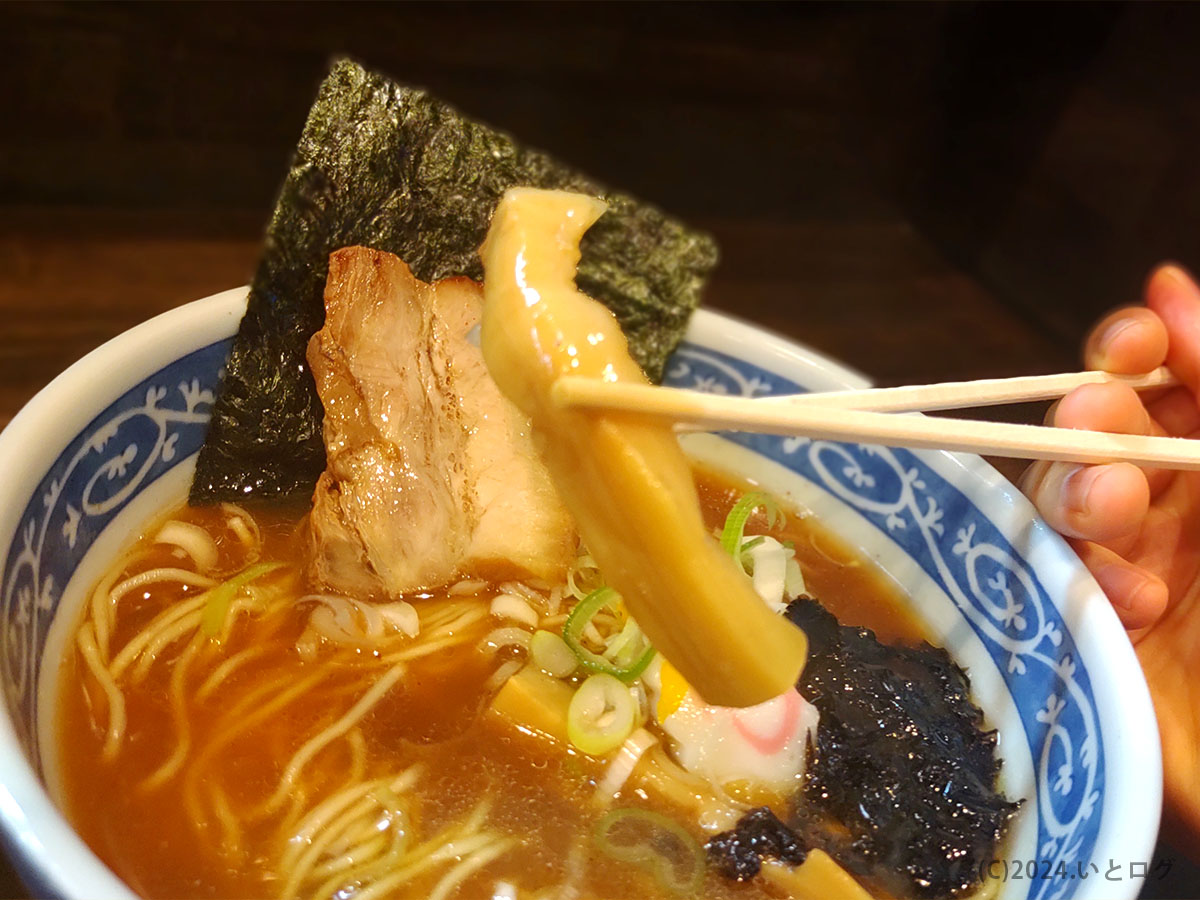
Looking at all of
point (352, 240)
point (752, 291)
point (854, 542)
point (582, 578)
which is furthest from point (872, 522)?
point (752, 291)

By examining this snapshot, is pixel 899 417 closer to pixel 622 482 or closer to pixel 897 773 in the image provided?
pixel 622 482

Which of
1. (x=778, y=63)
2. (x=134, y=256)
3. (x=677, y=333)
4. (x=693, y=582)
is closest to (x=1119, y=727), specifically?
(x=693, y=582)

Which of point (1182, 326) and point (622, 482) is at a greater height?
point (1182, 326)

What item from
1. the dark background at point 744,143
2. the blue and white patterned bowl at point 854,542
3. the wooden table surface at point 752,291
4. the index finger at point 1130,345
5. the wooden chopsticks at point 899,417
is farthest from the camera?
the dark background at point 744,143

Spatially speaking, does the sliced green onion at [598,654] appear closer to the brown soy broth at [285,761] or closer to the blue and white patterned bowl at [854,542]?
the brown soy broth at [285,761]

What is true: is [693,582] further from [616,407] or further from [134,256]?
[134,256]

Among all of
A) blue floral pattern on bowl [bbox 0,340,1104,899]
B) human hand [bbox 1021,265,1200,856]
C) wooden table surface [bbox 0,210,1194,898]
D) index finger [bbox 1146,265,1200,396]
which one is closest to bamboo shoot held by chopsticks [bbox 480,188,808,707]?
blue floral pattern on bowl [bbox 0,340,1104,899]

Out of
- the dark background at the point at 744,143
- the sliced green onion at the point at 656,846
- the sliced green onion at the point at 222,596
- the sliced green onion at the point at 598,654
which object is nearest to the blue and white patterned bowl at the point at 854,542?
the sliced green onion at the point at 222,596

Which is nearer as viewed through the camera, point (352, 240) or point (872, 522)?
point (352, 240)
